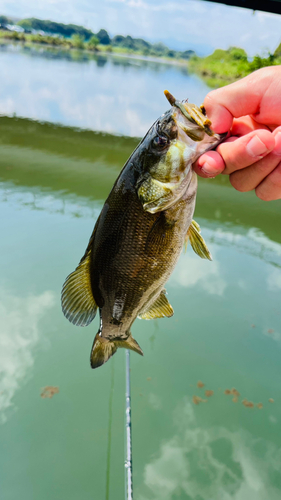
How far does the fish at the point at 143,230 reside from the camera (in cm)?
143

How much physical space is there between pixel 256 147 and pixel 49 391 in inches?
149

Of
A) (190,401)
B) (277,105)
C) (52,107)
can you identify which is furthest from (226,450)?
(52,107)

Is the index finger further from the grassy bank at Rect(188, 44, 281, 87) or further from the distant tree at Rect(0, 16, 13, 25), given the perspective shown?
the distant tree at Rect(0, 16, 13, 25)

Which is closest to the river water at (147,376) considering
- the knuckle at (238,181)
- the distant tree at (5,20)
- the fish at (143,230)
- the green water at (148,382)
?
the green water at (148,382)

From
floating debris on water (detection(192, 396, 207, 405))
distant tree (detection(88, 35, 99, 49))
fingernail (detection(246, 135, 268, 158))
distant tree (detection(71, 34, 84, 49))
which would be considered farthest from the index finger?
distant tree (detection(88, 35, 99, 49))

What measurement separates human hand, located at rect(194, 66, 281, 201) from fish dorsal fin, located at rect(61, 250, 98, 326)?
760 millimetres

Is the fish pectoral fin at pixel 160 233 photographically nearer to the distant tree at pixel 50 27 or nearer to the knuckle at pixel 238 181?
the knuckle at pixel 238 181

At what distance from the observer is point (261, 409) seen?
4262 millimetres

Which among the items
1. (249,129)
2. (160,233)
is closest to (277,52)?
(249,129)

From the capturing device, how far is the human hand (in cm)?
150

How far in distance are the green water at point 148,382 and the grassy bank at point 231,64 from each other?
22997mm

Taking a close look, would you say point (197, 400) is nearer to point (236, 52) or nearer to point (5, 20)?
point (236, 52)

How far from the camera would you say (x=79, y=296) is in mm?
1770

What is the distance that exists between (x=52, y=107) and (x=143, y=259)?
17.6 m
